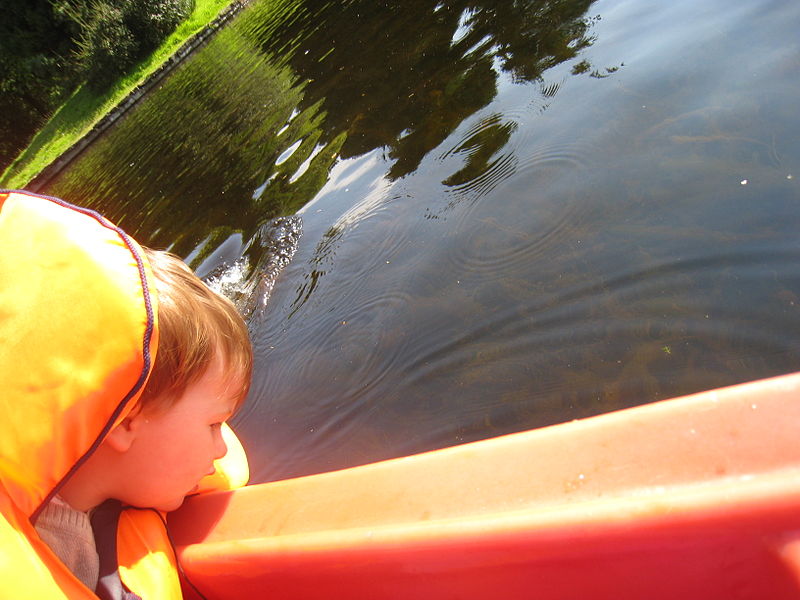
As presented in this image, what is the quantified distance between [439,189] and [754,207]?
62.3 inches

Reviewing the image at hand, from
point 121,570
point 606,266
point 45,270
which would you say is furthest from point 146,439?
point 606,266

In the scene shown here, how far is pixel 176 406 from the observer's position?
123 centimetres

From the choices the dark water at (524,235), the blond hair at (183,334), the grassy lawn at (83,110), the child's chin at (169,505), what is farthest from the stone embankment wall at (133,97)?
the blond hair at (183,334)

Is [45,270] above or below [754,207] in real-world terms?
above

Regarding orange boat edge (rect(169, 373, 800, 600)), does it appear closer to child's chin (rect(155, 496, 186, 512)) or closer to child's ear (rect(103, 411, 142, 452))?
child's chin (rect(155, 496, 186, 512))

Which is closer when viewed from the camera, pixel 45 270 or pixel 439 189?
pixel 45 270

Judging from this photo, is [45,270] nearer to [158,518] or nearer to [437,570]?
[158,518]

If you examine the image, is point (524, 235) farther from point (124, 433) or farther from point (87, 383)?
point (87, 383)

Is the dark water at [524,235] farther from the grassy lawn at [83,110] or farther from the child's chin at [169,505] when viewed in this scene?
the grassy lawn at [83,110]

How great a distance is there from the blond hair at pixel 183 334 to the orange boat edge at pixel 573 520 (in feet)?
1.30

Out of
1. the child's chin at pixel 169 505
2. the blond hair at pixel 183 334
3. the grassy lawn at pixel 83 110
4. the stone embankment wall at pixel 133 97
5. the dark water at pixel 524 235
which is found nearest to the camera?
the blond hair at pixel 183 334

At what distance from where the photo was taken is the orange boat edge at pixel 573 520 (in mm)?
944

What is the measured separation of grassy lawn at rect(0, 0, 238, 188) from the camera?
14.2m

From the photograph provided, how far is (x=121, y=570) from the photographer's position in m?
1.23
